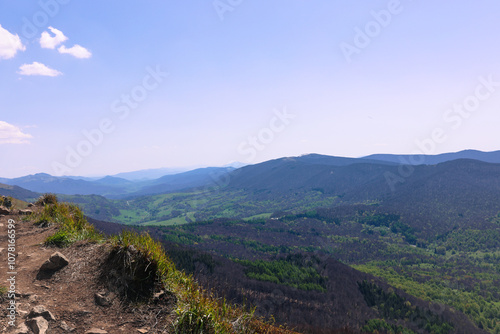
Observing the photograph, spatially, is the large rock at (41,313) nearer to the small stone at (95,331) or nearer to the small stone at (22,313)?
the small stone at (22,313)

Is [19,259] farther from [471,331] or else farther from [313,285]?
[471,331]

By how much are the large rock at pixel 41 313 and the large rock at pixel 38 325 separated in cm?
15

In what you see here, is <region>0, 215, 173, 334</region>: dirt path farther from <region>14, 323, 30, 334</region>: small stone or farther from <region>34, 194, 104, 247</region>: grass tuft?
<region>34, 194, 104, 247</region>: grass tuft

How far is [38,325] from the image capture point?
5.31 m

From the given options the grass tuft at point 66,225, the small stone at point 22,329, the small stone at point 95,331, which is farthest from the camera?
the grass tuft at point 66,225

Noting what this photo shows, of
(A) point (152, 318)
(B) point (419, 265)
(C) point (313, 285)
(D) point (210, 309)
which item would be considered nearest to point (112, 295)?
(A) point (152, 318)

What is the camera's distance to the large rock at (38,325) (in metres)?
5.24

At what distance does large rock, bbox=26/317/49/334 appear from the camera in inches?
206

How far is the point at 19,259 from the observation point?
912 cm

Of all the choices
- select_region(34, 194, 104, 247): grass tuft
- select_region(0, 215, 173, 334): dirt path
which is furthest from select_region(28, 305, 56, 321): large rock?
select_region(34, 194, 104, 247): grass tuft

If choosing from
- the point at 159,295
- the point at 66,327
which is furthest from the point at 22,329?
the point at 159,295

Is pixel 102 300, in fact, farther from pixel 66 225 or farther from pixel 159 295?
pixel 66 225

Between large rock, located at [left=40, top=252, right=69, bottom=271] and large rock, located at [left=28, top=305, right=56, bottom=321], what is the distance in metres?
2.61

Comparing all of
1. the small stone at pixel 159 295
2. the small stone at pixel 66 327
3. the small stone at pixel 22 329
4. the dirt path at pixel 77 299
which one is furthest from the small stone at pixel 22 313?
the small stone at pixel 159 295
